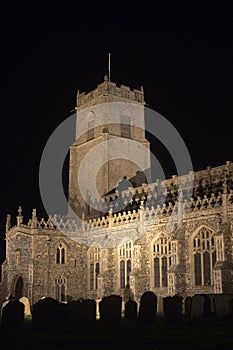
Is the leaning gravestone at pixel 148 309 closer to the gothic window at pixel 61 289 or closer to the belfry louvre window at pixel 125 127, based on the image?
the gothic window at pixel 61 289

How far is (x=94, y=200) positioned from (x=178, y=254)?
1382 centimetres

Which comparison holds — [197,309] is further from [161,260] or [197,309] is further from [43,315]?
[161,260]

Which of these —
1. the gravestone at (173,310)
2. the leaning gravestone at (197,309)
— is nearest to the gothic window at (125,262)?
the leaning gravestone at (197,309)

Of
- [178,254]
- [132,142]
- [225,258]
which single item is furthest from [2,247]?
[225,258]

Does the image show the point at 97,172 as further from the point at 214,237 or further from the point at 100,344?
the point at 100,344

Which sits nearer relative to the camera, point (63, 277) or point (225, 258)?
point (225, 258)

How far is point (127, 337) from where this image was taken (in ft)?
48.6

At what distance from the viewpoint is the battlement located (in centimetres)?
5025

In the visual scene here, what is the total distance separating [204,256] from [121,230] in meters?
7.66

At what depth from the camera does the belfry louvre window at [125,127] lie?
50.5 meters

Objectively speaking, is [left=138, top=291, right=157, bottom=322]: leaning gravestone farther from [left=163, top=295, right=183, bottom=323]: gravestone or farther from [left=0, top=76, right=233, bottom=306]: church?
[left=0, top=76, right=233, bottom=306]: church

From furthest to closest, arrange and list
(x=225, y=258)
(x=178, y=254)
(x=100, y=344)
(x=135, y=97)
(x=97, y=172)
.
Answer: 1. (x=135, y=97)
2. (x=97, y=172)
3. (x=178, y=254)
4. (x=225, y=258)
5. (x=100, y=344)

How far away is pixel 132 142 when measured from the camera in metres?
50.7

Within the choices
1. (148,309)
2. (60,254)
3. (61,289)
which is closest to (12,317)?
(148,309)
